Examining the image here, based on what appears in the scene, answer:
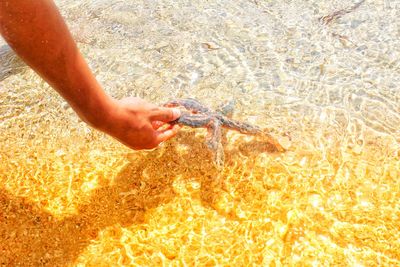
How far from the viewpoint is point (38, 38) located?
1.81m

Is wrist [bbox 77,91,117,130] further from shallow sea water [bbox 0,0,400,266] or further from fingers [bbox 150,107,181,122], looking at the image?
shallow sea water [bbox 0,0,400,266]

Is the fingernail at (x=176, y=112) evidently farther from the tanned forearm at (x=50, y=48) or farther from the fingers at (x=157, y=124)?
the tanned forearm at (x=50, y=48)

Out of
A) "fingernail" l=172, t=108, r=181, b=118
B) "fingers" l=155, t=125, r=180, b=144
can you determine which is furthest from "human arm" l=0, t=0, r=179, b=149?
"fingernail" l=172, t=108, r=181, b=118

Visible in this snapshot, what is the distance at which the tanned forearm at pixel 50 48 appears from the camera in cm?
173

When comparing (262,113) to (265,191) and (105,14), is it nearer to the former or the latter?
(265,191)

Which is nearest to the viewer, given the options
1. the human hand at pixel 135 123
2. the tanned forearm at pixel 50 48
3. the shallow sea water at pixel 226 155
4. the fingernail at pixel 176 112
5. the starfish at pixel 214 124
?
the tanned forearm at pixel 50 48

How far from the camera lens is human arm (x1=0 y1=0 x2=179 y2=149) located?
1.75 m

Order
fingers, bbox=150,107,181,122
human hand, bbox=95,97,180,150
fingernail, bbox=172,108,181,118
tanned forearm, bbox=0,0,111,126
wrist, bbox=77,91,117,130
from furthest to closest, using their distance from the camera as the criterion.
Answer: fingernail, bbox=172,108,181,118, fingers, bbox=150,107,181,122, human hand, bbox=95,97,180,150, wrist, bbox=77,91,117,130, tanned forearm, bbox=0,0,111,126

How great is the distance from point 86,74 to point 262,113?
1.99 m

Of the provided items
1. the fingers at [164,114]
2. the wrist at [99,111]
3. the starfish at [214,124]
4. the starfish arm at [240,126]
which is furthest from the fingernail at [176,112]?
the wrist at [99,111]

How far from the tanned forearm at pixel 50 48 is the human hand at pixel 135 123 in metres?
0.13

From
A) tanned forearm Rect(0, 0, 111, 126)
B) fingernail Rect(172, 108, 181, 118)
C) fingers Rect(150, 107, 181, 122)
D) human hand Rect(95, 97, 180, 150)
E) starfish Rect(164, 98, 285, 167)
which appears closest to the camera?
tanned forearm Rect(0, 0, 111, 126)

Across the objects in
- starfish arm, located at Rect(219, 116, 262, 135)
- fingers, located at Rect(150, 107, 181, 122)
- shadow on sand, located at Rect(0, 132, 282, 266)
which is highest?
fingers, located at Rect(150, 107, 181, 122)

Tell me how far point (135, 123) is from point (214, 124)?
0.98m
